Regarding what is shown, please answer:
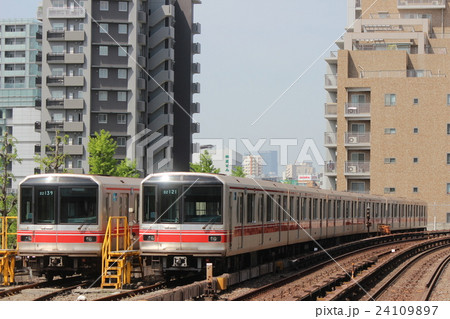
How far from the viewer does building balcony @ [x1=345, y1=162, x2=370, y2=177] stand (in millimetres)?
72562

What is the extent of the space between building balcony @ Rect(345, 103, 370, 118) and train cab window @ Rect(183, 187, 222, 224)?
54.8 meters

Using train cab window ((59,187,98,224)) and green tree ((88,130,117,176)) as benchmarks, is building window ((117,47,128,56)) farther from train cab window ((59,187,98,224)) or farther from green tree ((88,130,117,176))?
train cab window ((59,187,98,224))

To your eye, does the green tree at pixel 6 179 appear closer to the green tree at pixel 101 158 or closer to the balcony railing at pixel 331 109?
the green tree at pixel 101 158

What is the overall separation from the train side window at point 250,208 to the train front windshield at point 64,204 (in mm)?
4179

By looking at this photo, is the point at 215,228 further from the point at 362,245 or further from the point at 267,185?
the point at 362,245

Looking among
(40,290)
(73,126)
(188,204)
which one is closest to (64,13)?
(73,126)

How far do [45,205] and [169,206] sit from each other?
314 cm

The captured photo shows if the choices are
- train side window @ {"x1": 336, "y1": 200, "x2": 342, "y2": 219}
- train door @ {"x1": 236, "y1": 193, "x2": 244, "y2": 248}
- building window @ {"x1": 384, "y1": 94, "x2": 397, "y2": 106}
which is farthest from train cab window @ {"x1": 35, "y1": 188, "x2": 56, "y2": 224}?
building window @ {"x1": 384, "y1": 94, "x2": 397, "y2": 106}

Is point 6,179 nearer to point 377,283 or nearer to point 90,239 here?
point 90,239

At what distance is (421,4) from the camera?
84.5m

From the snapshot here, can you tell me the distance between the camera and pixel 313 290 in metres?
17.4

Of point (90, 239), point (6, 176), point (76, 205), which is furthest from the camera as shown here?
point (6, 176)

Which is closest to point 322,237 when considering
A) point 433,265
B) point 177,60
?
point 433,265

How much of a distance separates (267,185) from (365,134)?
5051 centimetres
